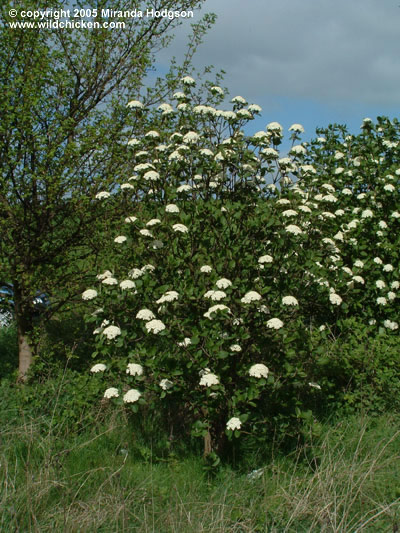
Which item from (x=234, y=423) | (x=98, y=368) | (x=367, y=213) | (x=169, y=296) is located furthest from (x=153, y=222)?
(x=367, y=213)

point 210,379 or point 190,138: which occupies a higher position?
point 190,138

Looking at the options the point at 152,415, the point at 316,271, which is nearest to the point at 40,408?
the point at 152,415

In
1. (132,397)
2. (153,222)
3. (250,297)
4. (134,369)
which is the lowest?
(132,397)

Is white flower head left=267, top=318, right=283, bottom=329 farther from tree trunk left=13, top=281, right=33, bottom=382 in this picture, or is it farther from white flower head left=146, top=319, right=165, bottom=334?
tree trunk left=13, top=281, right=33, bottom=382

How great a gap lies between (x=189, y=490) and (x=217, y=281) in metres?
1.43

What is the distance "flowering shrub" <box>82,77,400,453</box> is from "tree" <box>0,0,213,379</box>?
3.20 feet

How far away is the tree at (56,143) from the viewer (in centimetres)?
519

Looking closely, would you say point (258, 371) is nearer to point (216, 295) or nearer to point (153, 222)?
point (216, 295)

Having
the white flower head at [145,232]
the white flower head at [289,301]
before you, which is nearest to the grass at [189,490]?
the white flower head at [289,301]

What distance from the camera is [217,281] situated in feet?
12.5

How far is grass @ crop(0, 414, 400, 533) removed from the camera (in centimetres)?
334

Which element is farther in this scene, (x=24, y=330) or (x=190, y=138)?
(x=24, y=330)

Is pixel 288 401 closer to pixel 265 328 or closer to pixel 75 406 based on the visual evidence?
pixel 265 328

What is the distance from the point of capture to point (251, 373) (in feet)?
12.2
